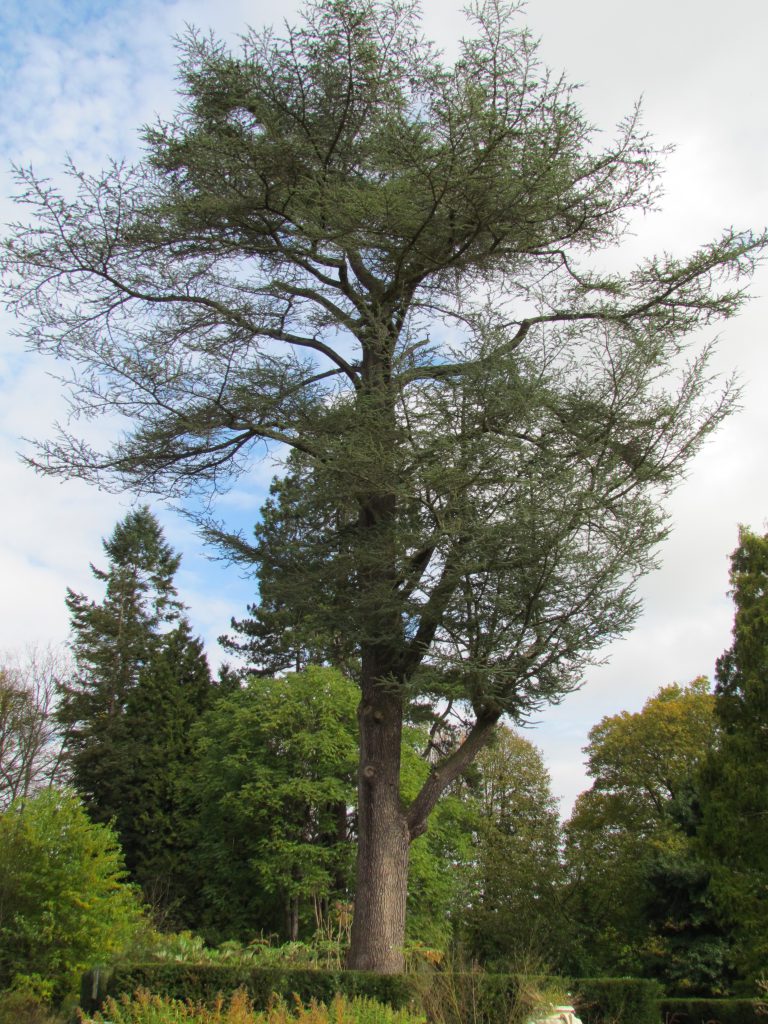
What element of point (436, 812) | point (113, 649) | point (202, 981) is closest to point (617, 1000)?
point (202, 981)

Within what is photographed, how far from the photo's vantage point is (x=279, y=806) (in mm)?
19875

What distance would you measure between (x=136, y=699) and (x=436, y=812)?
1052cm

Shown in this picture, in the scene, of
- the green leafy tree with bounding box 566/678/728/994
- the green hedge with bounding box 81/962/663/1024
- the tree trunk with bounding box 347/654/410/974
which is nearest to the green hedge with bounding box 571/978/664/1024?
the green hedge with bounding box 81/962/663/1024

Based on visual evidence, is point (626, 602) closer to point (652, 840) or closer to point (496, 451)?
point (496, 451)

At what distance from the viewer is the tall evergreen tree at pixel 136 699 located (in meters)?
25.2

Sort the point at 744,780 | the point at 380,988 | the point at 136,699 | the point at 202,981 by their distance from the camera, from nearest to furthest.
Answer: the point at 380,988
the point at 202,981
the point at 744,780
the point at 136,699

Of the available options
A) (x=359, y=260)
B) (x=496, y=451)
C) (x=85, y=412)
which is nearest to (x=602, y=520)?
(x=496, y=451)

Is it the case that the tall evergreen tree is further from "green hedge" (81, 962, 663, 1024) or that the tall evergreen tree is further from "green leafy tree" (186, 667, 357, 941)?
"green hedge" (81, 962, 663, 1024)

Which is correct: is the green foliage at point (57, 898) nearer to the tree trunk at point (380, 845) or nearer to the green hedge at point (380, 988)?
the green hedge at point (380, 988)

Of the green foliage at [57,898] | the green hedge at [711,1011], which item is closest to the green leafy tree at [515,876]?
the green hedge at [711,1011]

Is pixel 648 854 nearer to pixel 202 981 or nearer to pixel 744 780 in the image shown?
pixel 744 780

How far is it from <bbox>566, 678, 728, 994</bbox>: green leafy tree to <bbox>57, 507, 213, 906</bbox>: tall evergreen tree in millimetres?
11688

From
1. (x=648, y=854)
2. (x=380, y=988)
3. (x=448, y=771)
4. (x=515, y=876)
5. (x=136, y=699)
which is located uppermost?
(x=136, y=699)

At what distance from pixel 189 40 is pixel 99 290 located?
2836 millimetres
